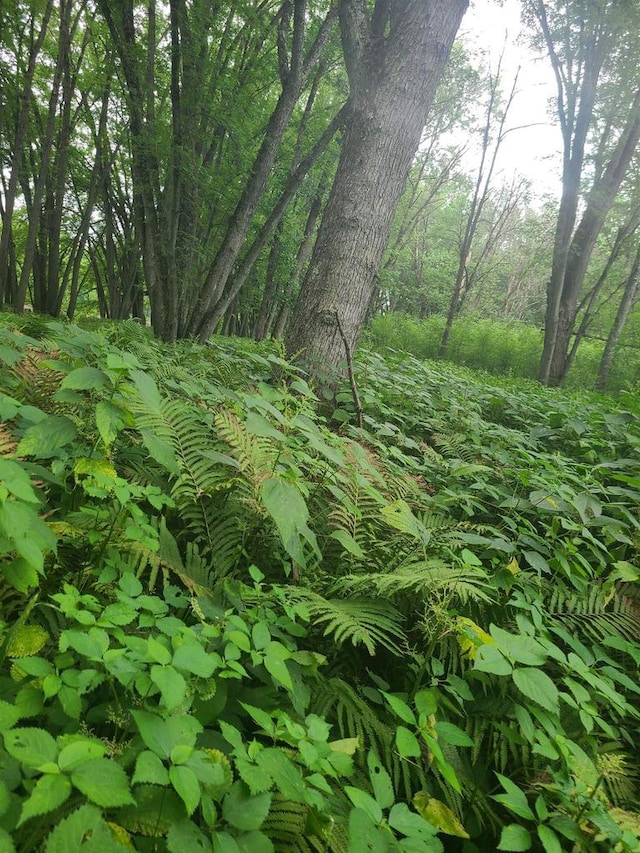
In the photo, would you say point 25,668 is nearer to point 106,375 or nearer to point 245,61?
point 106,375

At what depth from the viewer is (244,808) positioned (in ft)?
2.41

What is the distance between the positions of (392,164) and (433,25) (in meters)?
1.08

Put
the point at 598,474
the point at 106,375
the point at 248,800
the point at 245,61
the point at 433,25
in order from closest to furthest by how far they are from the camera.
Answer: the point at 248,800, the point at 106,375, the point at 598,474, the point at 433,25, the point at 245,61

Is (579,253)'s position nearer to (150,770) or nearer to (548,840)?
(548,840)

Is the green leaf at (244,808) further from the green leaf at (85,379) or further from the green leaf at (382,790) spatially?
the green leaf at (85,379)

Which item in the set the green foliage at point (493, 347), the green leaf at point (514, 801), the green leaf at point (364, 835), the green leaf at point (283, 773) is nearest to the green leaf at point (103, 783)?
the green leaf at point (283, 773)

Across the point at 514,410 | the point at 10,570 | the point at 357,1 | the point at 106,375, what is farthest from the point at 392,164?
the point at 10,570

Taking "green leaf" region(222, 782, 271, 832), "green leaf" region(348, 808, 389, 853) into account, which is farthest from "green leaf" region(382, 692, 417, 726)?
"green leaf" region(222, 782, 271, 832)

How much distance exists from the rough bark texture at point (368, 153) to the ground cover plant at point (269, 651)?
142cm

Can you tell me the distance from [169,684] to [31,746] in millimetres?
207

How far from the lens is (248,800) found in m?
0.75

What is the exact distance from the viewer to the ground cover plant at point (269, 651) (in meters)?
0.74

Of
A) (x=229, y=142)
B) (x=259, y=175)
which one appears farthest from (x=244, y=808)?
→ (x=229, y=142)

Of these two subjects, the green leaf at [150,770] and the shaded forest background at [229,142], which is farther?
the shaded forest background at [229,142]
